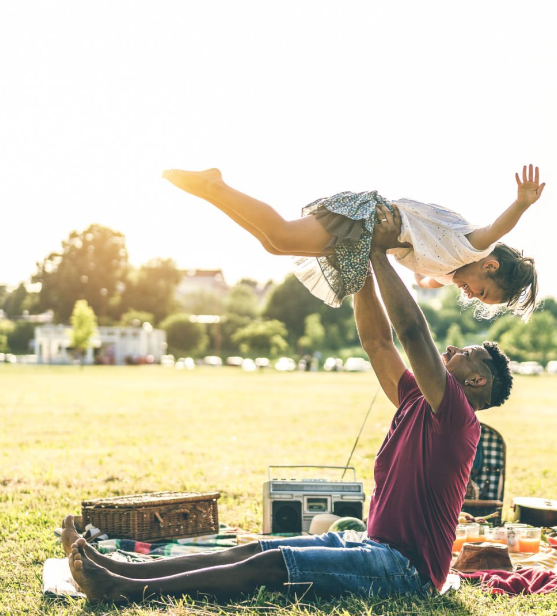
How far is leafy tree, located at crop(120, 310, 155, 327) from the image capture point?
204ft

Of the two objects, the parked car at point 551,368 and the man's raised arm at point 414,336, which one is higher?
the man's raised arm at point 414,336

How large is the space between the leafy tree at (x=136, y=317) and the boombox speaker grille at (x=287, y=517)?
185 ft

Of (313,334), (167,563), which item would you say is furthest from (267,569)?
(313,334)

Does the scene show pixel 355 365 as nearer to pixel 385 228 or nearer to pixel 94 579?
pixel 385 228

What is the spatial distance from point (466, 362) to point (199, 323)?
5757cm

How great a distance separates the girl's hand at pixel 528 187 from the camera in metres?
3.38

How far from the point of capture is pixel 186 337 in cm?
6006

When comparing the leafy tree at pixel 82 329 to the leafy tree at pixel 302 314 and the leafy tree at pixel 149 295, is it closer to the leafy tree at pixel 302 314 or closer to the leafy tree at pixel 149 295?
the leafy tree at pixel 149 295

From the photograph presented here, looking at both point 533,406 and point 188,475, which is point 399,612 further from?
point 533,406

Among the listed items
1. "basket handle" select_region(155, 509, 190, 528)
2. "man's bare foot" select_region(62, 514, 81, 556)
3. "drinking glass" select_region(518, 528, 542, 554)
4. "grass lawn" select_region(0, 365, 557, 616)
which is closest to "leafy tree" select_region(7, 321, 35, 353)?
"grass lawn" select_region(0, 365, 557, 616)

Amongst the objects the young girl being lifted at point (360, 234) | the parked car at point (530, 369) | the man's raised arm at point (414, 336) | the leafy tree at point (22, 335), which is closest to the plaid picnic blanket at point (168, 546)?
the young girl being lifted at point (360, 234)

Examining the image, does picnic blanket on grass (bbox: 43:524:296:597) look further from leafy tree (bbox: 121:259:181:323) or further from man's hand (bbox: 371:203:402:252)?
leafy tree (bbox: 121:259:181:323)

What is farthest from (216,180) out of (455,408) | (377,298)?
(455,408)

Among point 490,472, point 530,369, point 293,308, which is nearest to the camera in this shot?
point 490,472
